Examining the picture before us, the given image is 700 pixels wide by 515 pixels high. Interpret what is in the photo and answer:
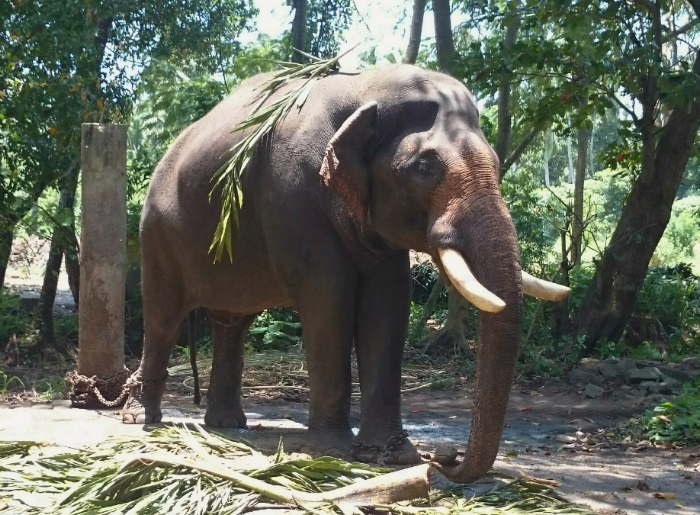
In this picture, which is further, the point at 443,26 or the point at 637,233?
the point at 443,26

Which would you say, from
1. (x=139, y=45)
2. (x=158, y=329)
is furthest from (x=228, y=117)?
(x=139, y=45)

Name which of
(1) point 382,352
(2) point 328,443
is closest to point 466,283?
(1) point 382,352

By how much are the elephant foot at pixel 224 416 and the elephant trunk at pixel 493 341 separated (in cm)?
285

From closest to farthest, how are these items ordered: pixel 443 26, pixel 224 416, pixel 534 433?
pixel 224 416
pixel 534 433
pixel 443 26

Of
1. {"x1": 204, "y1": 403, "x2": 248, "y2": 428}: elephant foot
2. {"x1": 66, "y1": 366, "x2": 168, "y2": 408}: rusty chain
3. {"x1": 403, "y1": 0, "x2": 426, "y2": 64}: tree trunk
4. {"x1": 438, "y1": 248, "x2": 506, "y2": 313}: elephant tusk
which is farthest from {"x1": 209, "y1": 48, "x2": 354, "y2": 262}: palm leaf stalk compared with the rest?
{"x1": 403, "y1": 0, "x2": 426, "y2": 64}: tree trunk

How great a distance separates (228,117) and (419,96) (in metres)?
1.76

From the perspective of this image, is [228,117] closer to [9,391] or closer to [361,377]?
[361,377]

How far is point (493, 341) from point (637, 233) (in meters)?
7.71

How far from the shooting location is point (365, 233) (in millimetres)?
5375

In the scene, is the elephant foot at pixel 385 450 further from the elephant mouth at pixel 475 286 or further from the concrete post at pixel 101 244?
the concrete post at pixel 101 244

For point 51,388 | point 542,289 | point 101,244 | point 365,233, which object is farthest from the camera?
point 51,388

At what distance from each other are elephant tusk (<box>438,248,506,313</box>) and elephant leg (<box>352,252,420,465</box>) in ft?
3.29

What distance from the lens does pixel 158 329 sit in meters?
7.20

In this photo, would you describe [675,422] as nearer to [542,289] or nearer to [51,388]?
[542,289]
